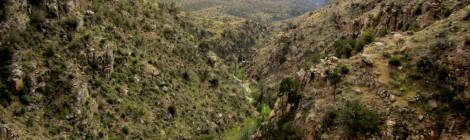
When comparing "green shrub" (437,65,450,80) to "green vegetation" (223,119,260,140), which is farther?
"green vegetation" (223,119,260,140)

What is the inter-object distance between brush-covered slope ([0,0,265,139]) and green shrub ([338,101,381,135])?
Result: 3271cm

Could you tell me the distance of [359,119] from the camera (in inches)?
1191

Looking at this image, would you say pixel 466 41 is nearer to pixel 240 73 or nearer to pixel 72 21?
pixel 72 21

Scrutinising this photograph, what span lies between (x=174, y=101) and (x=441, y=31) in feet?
156

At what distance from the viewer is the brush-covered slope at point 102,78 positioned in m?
47.2

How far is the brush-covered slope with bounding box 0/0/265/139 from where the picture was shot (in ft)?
155

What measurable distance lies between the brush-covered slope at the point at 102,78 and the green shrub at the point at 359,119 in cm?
3271

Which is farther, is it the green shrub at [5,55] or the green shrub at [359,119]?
the green shrub at [5,55]

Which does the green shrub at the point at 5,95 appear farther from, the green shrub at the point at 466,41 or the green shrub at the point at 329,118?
the green shrub at the point at 466,41

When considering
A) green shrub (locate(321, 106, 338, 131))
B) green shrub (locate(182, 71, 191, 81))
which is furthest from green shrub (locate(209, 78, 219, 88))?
green shrub (locate(321, 106, 338, 131))

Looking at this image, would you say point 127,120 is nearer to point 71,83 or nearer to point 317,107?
point 71,83

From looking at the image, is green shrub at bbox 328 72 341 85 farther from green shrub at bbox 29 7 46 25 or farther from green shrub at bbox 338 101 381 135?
green shrub at bbox 29 7 46 25

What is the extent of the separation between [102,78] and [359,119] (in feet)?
136

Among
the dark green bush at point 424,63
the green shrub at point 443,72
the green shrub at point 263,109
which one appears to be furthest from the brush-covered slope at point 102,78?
the green shrub at point 443,72
